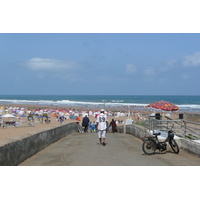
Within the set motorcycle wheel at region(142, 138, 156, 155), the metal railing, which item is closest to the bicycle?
motorcycle wheel at region(142, 138, 156, 155)

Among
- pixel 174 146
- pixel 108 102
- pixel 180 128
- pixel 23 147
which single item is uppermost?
pixel 180 128

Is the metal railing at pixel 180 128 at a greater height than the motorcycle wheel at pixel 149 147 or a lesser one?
greater

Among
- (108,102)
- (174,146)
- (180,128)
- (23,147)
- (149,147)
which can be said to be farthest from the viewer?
(108,102)

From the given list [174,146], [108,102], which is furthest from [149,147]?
[108,102]

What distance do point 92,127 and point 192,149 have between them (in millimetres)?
15490

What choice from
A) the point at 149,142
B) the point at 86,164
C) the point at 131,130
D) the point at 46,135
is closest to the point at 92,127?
the point at 131,130

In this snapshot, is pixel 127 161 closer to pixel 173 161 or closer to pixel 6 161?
pixel 173 161

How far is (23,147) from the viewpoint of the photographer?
7668 mm

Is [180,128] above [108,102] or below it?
above

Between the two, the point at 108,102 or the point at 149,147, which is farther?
the point at 108,102

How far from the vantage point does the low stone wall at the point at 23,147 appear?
6.45 meters

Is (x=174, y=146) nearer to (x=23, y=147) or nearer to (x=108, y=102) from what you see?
(x=23, y=147)

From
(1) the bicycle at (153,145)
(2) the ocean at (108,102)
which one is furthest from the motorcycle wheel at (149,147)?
(2) the ocean at (108,102)

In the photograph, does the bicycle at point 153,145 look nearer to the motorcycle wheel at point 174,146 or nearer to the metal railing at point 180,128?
the motorcycle wheel at point 174,146
